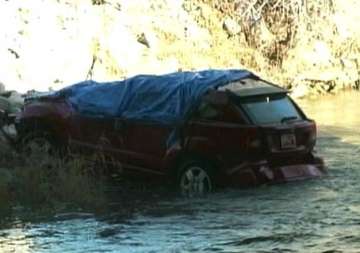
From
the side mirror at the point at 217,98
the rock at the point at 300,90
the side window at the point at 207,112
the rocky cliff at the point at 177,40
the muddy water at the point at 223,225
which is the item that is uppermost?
the rocky cliff at the point at 177,40

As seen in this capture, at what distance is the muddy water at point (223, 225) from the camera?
9.18 meters

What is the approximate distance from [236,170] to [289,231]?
Answer: 2486 mm

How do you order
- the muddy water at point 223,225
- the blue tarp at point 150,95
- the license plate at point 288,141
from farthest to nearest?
the blue tarp at point 150,95
the license plate at point 288,141
the muddy water at point 223,225

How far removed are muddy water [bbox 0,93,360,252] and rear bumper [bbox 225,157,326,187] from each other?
0.34 ft

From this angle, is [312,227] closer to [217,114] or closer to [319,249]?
[319,249]

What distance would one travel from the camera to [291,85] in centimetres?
3033

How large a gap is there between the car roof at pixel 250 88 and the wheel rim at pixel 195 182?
47.3 inches

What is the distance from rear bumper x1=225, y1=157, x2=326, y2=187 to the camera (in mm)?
12125

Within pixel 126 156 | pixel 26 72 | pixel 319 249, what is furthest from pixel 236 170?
pixel 26 72

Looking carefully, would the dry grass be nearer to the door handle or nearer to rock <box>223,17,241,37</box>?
the door handle

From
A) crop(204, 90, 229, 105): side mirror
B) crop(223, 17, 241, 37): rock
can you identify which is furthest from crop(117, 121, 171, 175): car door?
crop(223, 17, 241, 37): rock

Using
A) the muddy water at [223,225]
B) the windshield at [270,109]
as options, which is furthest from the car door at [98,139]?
the windshield at [270,109]

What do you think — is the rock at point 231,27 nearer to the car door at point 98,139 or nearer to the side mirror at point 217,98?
the car door at point 98,139

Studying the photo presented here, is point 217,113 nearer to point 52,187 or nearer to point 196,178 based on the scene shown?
point 196,178
